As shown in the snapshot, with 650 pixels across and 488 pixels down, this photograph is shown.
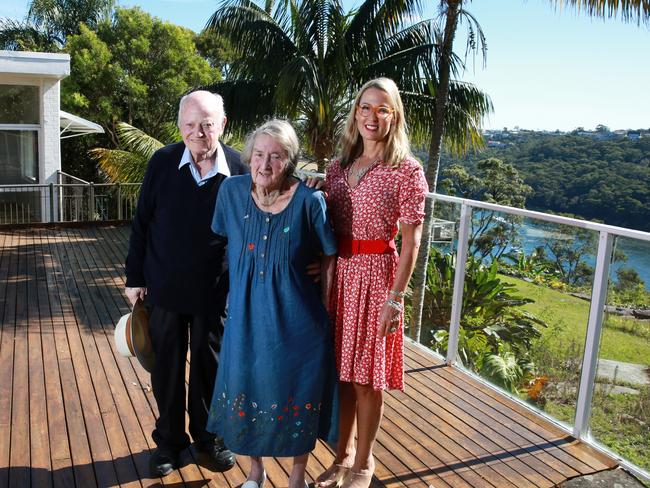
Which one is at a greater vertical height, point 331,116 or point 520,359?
point 331,116

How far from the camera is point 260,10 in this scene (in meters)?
11.6

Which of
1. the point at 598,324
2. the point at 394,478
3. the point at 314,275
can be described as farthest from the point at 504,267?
the point at 314,275

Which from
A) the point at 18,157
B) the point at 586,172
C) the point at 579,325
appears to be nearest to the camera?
the point at 579,325

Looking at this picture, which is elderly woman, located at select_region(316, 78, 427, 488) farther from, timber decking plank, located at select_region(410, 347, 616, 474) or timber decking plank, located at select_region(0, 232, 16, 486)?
timber decking plank, located at select_region(0, 232, 16, 486)

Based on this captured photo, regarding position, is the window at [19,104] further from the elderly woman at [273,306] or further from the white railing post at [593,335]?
the white railing post at [593,335]

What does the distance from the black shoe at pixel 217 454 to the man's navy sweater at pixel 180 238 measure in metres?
0.65

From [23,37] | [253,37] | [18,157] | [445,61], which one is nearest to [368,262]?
[445,61]

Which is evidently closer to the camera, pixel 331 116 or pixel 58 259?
pixel 58 259

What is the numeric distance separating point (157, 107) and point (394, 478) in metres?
21.0

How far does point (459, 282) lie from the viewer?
4.18 m

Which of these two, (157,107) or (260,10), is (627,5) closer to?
(260,10)

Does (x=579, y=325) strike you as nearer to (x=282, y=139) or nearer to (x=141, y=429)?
(x=282, y=139)

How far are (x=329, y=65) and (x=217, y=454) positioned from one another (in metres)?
8.64

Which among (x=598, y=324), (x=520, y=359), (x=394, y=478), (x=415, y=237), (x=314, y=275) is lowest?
(x=394, y=478)
